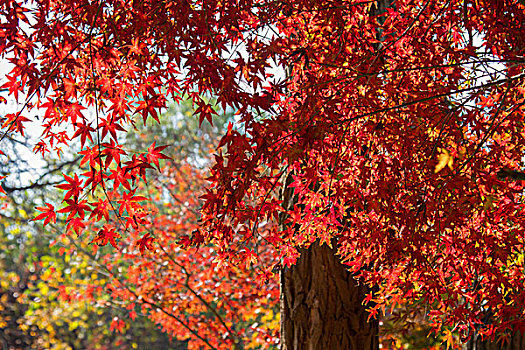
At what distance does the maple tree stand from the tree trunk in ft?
2.08

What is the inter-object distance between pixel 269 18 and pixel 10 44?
3.66 feet

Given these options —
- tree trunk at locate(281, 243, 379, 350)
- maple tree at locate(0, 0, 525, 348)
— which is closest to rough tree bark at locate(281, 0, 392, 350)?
tree trunk at locate(281, 243, 379, 350)

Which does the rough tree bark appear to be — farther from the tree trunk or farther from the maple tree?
the maple tree

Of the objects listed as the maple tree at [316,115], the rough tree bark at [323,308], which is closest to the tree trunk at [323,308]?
the rough tree bark at [323,308]

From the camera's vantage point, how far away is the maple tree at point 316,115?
174 centimetres

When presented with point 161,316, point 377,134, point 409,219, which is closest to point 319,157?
point 377,134

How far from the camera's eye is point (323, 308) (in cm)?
298

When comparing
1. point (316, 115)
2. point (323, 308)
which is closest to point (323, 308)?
point (323, 308)

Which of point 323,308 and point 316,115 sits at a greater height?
point 316,115

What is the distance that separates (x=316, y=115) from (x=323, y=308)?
1.58 metres

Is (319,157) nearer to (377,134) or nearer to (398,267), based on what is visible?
(377,134)

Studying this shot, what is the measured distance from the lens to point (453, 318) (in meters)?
2.23

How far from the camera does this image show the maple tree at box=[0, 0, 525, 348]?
5.71 feet

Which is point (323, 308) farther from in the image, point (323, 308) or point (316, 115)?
point (316, 115)
